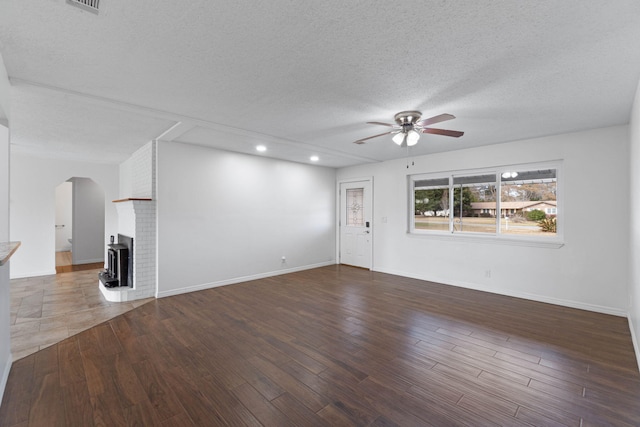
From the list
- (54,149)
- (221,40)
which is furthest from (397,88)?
(54,149)

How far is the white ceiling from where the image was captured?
5.46 ft

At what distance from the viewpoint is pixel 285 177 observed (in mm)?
6188

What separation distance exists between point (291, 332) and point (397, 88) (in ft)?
9.14

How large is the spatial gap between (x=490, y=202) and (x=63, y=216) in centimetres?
1159

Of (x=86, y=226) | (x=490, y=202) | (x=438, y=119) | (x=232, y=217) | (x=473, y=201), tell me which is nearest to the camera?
(x=438, y=119)

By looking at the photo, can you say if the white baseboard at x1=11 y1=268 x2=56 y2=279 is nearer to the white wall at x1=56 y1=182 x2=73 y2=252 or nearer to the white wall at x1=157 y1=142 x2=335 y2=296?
the white wall at x1=56 y1=182 x2=73 y2=252

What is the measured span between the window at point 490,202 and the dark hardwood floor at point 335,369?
1.35m

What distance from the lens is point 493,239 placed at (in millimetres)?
4777

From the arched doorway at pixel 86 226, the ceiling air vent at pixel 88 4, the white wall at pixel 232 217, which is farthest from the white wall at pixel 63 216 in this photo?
the ceiling air vent at pixel 88 4

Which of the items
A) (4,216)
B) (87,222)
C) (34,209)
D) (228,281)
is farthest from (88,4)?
(87,222)

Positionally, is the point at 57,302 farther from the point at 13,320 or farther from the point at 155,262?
the point at 155,262

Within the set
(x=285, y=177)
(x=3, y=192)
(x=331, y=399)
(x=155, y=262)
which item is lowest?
(x=331, y=399)

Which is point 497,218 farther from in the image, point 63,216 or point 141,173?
point 63,216

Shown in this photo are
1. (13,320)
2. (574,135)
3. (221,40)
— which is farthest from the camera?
(574,135)
